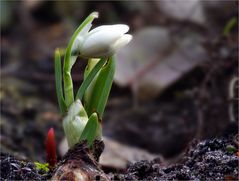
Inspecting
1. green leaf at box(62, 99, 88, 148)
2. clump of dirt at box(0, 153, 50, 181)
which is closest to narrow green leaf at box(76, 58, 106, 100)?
green leaf at box(62, 99, 88, 148)

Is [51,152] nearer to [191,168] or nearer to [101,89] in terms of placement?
[101,89]

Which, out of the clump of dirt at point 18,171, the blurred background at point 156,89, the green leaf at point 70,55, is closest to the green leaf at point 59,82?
the green leaf at point 70,55

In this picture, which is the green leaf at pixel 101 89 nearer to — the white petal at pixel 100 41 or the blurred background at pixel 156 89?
the white petal at pixel 100 41

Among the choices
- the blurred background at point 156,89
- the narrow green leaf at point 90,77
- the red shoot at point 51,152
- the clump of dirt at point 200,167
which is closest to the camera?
the clump of dirt at point 200,167

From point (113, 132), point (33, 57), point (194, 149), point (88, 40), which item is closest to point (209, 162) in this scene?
point (194, 149)

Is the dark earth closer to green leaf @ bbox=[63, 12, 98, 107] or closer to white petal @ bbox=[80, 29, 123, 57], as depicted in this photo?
green leaf @ bbox=[63, 12, 98, 107]

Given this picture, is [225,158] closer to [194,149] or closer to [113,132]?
[194,149]
